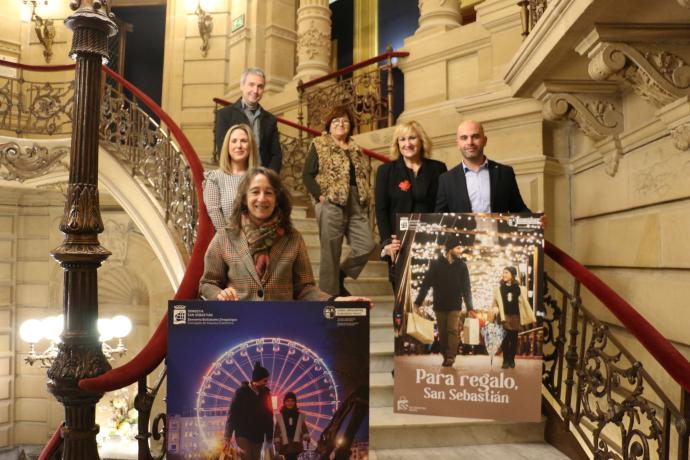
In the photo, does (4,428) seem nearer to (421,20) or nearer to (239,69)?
(239,69)

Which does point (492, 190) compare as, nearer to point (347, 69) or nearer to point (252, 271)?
point (252, 271)

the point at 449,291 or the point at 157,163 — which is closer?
the point at 449,291

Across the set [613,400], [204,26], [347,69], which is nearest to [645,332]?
[613,400]

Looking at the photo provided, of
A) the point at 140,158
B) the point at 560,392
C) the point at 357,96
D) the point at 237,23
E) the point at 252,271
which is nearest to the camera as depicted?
the point at 252,271

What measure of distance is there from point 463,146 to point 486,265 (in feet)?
2.52

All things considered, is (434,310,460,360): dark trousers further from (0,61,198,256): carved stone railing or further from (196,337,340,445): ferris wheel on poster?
(0,61,198,256): carved stone railing

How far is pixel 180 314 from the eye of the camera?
1574 mm

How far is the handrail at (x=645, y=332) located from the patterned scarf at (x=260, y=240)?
4.68 ft

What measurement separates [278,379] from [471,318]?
93cm

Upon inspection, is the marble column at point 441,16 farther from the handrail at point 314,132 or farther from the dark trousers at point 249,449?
the dark trousers at point 249,449

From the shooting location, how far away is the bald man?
2682 millimetres

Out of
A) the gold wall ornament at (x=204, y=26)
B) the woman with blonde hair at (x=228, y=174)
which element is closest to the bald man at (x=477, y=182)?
the woman with blonde hair at (x=228, y=174)

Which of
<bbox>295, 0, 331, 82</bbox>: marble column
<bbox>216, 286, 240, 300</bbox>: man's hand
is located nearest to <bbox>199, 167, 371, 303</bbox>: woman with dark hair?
<bbox>216, 286, 240, 300</bbox>: man's hand

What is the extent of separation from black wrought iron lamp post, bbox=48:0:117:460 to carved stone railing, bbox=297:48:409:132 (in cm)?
420
